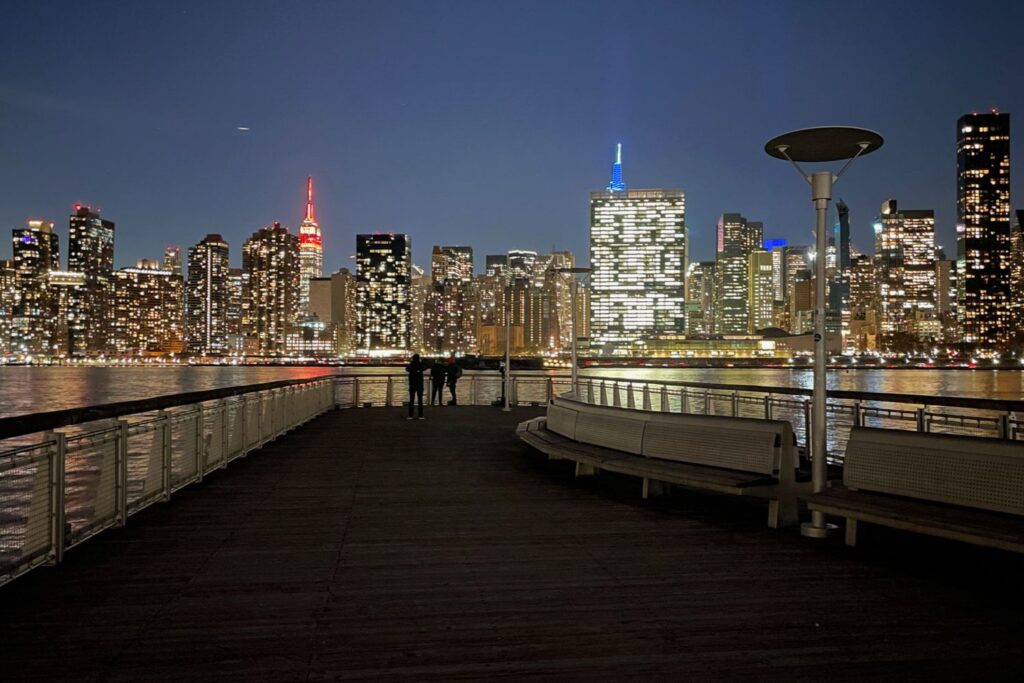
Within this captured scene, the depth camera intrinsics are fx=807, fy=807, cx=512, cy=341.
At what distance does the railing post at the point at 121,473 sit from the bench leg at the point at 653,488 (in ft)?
17.1

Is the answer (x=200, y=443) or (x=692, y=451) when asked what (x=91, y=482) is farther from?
(x=692, y=451)

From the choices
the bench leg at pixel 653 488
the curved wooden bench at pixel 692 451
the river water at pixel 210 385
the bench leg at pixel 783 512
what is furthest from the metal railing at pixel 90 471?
the river water at pixel 210 385

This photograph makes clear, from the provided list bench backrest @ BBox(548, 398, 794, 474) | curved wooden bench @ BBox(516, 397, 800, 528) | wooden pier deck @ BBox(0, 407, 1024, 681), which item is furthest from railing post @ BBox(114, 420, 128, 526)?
bench backrest @ BBox(548, 398, 794, 474)

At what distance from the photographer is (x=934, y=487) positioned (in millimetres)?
6262

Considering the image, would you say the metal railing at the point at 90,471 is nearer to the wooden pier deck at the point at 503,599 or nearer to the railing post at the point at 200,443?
the railing post at the point at 200,443

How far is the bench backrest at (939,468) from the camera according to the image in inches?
228

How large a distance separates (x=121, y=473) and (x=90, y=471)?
0.43m

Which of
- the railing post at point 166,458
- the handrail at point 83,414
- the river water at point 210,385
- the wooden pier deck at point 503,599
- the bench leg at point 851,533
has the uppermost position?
the handrail at point 83,414

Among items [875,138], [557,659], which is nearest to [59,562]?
[557,659]

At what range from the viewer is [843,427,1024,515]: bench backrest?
228 inches

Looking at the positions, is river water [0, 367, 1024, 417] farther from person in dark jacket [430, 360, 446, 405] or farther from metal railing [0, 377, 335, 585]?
metal railing [0, 377, 335, 585]

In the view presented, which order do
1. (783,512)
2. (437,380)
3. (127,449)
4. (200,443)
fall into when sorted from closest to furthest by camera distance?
(127,449)
(783,512)
(200,443)
(437,380)

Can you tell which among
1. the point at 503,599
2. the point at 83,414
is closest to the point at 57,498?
the point at 83,414

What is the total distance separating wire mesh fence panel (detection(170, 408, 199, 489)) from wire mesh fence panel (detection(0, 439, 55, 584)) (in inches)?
115
